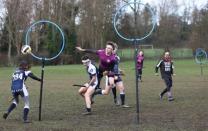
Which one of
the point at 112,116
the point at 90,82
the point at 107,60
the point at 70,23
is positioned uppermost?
the point at 70,23

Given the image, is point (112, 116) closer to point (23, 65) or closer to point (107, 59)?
point (107, 59)

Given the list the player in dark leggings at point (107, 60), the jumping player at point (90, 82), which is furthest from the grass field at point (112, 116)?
the player in dark leggings at point (107, 60)

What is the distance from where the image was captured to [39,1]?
72.7 meters

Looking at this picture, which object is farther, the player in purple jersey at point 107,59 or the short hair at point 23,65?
the player in purple jersey at point 107,59

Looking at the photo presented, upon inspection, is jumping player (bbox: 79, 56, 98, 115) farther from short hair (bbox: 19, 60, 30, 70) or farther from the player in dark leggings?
short hair (bbox: 19, 60, 30, 70)

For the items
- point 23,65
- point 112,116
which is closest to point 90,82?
point 112,116

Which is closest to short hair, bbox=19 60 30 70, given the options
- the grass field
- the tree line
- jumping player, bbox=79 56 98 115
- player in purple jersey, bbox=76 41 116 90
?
the grass field

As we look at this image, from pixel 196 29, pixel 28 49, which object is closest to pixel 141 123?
pixel 28 49

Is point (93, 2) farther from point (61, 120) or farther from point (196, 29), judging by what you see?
point (61, 120)

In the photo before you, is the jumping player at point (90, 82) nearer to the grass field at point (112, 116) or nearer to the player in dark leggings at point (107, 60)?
the grass field at point (112, 116)

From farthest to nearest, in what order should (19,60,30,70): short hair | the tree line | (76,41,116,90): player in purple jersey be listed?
1. the tree line
2. (76,41,116,90): player in purple jersey
3. (19,60,30,70): short hair

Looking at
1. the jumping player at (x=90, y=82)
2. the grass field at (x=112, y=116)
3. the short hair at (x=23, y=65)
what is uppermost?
the short hair at (x=23, y=65)

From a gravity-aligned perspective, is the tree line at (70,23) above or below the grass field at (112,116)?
above

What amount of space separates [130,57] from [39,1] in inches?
722
